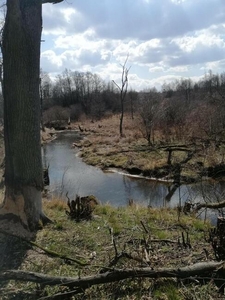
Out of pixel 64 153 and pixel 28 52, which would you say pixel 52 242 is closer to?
pixel 28 52

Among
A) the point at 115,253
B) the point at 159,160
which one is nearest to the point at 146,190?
the point at 159,160

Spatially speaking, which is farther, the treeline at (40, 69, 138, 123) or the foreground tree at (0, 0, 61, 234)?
the treeline at (40, 69, 138, 123)

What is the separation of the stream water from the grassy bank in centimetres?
511

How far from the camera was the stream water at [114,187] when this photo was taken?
1221 centimetres

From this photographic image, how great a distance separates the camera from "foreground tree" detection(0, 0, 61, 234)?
15.2 feet

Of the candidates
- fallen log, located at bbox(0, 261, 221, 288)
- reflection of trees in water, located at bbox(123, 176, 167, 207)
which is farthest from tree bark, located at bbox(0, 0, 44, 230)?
reflection of trees in water, located at bbox(123, 176, 167, 207)

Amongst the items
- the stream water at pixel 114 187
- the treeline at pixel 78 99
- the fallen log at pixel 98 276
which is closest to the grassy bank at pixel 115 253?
the fallen log at pixel 98 276

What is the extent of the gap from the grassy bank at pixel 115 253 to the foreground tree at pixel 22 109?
2.08 feet

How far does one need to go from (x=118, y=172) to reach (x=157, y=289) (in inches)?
617

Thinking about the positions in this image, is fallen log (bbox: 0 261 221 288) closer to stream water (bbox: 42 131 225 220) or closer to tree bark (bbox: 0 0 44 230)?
tree bark (bbox: 0 0 44 230)

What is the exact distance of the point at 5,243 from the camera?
4418 millimetres

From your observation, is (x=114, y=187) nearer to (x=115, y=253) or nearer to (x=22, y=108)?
(x=22, y=108)

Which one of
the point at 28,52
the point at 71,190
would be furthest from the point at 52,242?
the point at 71,190

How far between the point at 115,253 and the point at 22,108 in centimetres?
254
